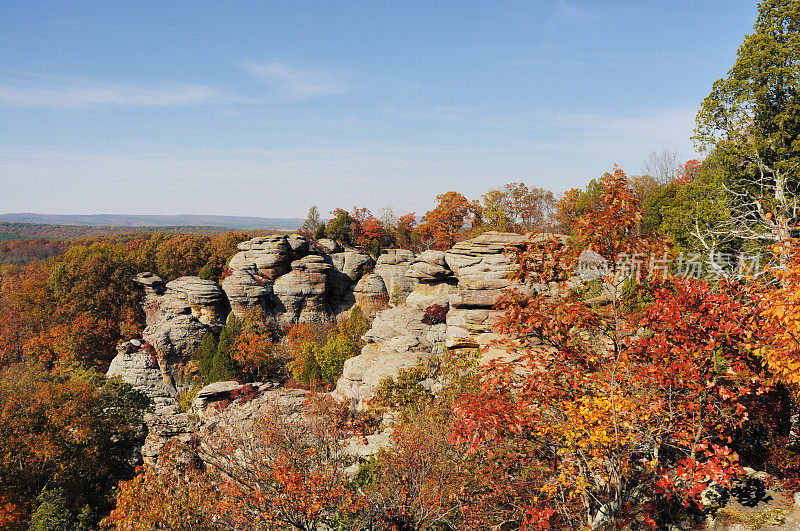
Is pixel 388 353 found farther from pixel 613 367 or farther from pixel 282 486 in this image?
pixel 613 367

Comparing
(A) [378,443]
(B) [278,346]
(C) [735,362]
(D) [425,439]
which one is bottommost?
(B) [278,346]

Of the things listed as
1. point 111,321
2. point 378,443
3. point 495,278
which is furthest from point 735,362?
point 111,321

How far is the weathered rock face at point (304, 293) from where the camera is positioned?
35750 mm

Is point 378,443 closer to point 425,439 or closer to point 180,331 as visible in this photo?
point 425,439

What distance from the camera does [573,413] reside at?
5.55 meters

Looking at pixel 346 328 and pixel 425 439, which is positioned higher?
pixel 425 439

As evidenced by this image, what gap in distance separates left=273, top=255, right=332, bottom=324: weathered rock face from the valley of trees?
38.2 feet

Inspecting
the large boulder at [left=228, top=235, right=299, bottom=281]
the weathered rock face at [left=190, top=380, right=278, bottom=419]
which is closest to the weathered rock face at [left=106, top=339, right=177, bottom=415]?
the weathered rock face at [left=190, top=380, right=278, bottom=419]

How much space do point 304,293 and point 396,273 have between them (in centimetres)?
794

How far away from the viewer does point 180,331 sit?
32156 mm

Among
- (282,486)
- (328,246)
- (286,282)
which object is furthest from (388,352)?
(328,246)

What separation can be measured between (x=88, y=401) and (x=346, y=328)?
15.2 m

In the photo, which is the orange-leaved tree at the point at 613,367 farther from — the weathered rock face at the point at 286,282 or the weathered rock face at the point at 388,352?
the weathered rock face at the point at 286,282

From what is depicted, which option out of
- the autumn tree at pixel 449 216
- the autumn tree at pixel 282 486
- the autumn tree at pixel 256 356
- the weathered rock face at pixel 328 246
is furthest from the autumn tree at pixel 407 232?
the autumn tree at pixel 282 486
